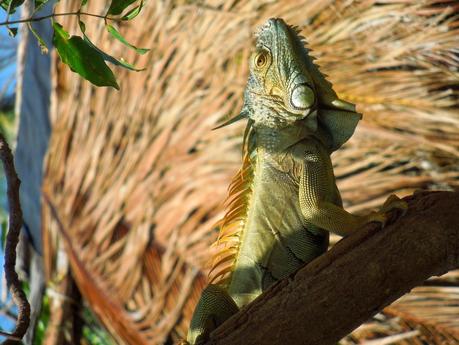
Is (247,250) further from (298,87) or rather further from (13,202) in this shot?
(13,202)

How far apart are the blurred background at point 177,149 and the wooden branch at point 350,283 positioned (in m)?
1.60

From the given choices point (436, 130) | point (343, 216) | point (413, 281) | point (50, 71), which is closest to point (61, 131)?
point (50, 71)

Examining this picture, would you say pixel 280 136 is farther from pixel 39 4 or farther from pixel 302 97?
pixel 39 4

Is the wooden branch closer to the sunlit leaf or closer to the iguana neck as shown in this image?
the iguana neck

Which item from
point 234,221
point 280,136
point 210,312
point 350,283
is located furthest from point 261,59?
point 350,283

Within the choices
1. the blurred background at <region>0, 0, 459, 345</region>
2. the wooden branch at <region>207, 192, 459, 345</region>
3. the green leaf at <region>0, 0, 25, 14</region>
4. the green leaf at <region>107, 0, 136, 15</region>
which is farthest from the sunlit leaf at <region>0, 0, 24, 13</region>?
the blurred background at <region>0, 0, 459, 345</region>

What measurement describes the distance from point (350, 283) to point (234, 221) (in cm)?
70

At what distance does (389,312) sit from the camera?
307 cm

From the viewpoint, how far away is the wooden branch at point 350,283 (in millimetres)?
1421

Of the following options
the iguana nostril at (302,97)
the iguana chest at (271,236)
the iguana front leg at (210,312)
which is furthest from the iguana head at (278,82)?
the iguana front leg at (210,312)

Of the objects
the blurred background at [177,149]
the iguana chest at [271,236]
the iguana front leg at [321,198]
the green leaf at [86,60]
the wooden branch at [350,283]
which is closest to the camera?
the green leaf at [86,60]

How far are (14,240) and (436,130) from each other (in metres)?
2.31

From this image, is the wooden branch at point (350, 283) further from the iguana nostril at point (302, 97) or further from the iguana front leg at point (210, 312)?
the iguana nostril at point (302, 97)

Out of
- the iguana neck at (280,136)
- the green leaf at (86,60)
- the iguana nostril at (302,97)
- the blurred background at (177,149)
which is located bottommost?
the blurred background at (177,149)
